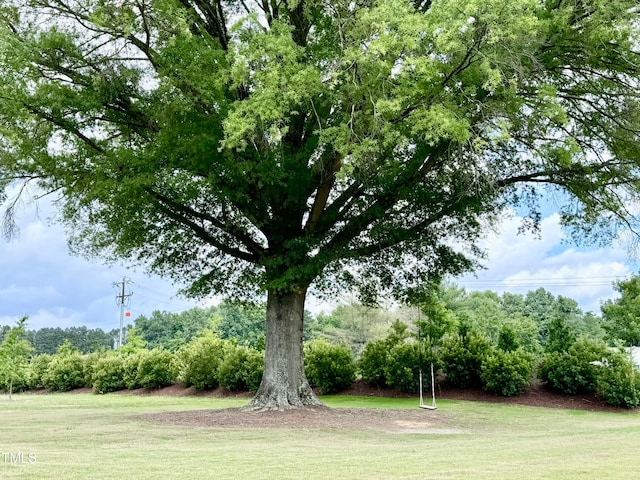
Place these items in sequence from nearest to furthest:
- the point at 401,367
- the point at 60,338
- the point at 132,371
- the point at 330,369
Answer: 1. the point at 401,367
2. the point at 330,369
3. the point at 132,371
4. the point at 60,338

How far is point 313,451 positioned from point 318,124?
7747mm

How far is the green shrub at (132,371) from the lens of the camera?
Result: 2686 centimetres

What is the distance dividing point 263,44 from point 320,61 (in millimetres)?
1607

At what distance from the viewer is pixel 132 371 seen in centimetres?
2714

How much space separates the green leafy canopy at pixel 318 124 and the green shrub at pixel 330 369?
17.6 feet

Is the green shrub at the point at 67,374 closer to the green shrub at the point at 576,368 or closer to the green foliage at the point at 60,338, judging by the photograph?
the green shrub at the point at 576,368

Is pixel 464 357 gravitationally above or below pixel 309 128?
below

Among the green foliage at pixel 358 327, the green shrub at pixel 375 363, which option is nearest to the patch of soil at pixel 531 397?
the green shrub at pixel 375 363

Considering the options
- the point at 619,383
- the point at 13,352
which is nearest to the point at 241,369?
the point at 13,352

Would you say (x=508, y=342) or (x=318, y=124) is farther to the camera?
(x=508, y=342)

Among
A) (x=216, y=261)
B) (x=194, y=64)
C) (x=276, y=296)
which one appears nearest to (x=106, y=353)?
(x=216, y=261)

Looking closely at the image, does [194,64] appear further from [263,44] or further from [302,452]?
[302,452]

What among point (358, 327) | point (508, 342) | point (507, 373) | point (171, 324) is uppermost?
point (171, 324)

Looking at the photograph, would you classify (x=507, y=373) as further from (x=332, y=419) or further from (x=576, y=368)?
(x=332, y=419)
